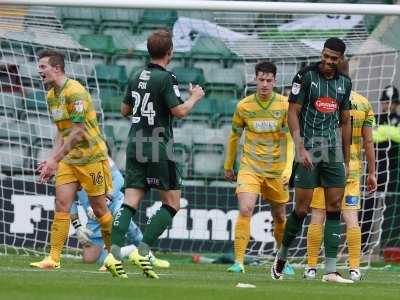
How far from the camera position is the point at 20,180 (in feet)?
46.8

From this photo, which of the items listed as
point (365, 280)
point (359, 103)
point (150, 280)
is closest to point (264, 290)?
point (150, 280)

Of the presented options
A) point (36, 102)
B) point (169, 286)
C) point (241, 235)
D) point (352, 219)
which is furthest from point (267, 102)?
point (169, 286)

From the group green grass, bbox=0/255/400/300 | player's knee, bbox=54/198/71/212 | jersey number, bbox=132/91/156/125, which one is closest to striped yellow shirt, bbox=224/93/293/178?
green grass, bbox=0/255/400/300

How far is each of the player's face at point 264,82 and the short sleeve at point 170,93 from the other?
243 centimetres

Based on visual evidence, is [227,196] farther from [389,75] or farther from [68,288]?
[68,288]

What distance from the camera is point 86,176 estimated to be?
10844mm

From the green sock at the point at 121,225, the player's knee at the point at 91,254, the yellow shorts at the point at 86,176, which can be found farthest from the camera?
the player's knee at the point at 91,254

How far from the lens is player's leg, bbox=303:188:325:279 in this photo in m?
11.1

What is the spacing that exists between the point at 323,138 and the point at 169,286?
2.32 metres

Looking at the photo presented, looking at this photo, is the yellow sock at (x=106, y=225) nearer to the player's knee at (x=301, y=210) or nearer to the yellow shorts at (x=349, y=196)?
the player's knee at (x=301, y=210)

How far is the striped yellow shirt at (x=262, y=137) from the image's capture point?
1207cm

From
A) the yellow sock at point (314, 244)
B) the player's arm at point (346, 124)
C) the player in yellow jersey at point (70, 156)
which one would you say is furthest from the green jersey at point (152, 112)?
the yellow sock at point (314, 244)

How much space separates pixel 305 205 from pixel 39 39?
527 cm

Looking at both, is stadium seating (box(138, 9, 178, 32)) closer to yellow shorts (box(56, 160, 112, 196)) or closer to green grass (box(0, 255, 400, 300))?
yellow shorts (box(56, 160, 112, 196))
